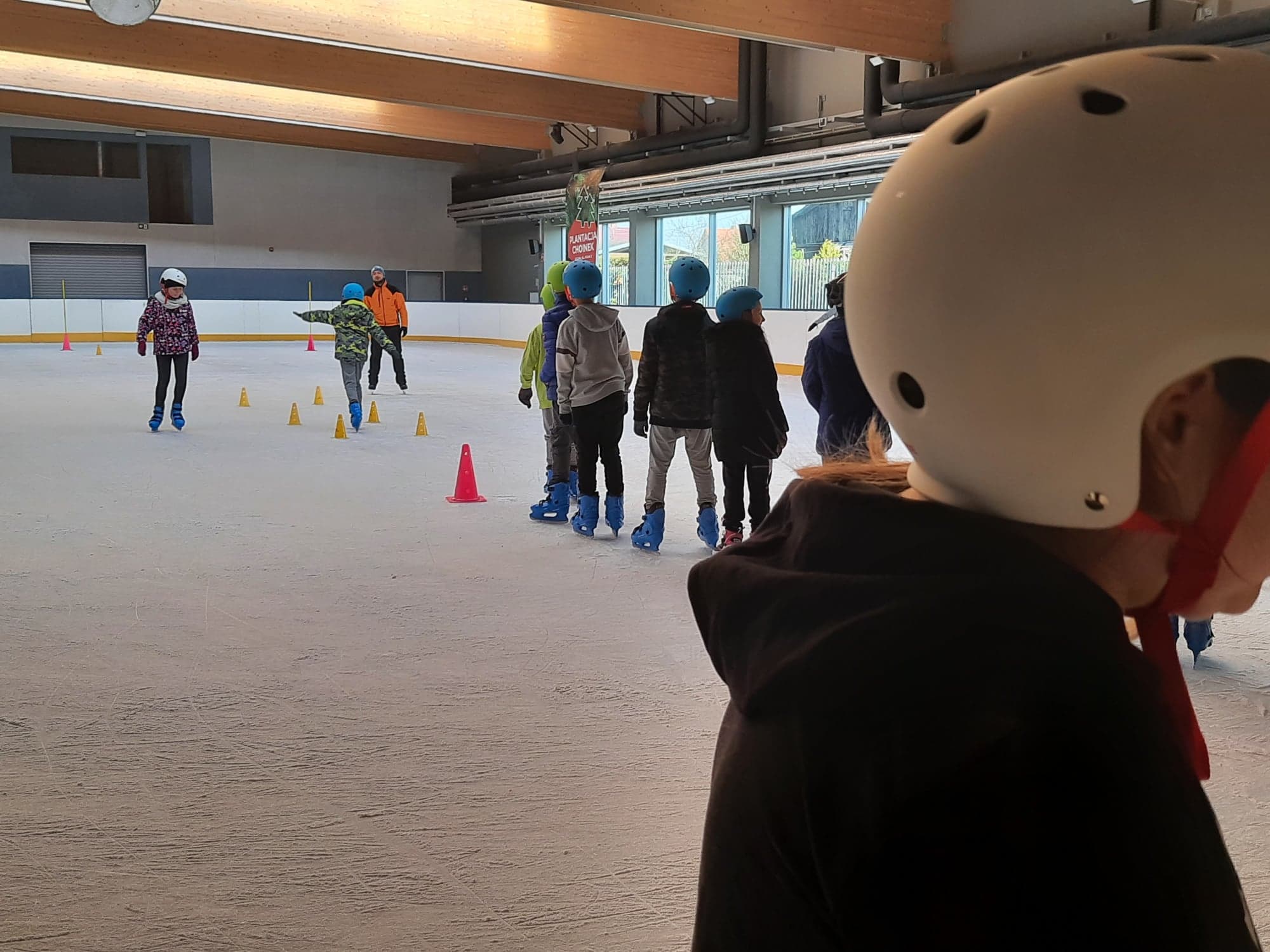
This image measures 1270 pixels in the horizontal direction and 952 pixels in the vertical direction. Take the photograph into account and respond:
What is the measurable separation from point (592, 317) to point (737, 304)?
2.87 ft

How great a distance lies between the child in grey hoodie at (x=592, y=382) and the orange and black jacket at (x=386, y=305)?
23.5 ft

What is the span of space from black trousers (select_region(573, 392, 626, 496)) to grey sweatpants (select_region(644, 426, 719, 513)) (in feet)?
0.84

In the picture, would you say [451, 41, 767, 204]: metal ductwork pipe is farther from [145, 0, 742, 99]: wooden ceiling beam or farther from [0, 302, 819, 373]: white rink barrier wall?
[0, 302, 819, 373]: white rink barrier wall

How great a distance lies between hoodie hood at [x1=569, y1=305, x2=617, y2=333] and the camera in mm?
5883

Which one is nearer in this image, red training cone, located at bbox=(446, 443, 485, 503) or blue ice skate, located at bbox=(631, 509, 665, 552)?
blue ice skate, located at bbox=(631, 509, 665, 552)

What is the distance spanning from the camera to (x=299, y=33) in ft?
43.9

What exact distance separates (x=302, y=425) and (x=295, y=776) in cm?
794

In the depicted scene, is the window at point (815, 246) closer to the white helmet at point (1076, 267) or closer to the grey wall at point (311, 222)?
the grey wall at point (311, 222)

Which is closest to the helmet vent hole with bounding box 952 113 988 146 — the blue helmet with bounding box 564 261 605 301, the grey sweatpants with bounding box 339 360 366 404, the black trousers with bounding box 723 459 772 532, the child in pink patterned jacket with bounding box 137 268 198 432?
the black trousers with bounding box 723 459 772 532

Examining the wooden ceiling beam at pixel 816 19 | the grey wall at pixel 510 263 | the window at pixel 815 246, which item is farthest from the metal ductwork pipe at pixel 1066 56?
the grey wall at pixel 510 263

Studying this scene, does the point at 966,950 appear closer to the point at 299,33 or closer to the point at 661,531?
the point at 661,531

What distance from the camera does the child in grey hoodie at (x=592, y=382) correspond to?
5867 millimetres

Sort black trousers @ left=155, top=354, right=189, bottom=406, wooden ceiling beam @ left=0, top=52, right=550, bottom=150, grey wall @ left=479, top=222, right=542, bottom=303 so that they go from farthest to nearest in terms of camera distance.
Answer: grey wall @ left=479, top=222, right=542, bottom=303
wooden ceiling beam @ left=0, top=52, right=550, bottom=150
black trousers @ left=155, top=354, right=189, bottom=406

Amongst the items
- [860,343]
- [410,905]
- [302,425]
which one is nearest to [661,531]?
[410,905]
